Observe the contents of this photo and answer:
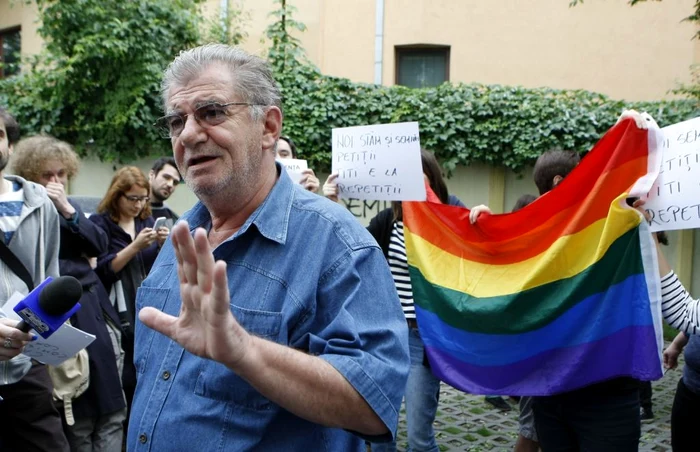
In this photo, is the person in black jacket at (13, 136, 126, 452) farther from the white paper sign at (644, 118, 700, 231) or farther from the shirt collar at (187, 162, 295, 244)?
the white paper sign at (644, 118, 700, 231)

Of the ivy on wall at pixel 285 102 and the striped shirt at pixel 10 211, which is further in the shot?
the ivy on wall at pixel 285 102

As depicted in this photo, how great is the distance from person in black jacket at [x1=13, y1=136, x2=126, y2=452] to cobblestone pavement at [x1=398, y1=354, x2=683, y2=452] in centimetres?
235

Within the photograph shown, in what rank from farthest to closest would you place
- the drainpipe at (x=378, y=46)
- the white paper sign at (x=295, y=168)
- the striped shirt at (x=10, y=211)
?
the drainpipe at (x=378, y=46)
the white paper sign at (x=295, y=168)
the striped shirt at (x=10, y=211)

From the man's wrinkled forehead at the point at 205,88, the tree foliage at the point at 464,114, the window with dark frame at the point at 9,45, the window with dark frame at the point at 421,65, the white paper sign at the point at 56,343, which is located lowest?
the white paper sign at the point at 56,343

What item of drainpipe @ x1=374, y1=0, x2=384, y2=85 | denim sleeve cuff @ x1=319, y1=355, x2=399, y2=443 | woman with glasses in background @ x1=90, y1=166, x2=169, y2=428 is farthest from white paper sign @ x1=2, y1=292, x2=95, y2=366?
drainpipe @ x1=374, y1=0, x2=384, y2=85

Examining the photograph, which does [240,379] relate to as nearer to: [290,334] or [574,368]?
[290,334]

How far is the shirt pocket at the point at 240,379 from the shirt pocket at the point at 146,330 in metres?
0.31

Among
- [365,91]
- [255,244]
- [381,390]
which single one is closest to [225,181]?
[255,244]

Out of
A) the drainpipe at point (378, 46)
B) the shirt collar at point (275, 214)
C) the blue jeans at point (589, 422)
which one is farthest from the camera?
the drainpipe at point (378, 46)

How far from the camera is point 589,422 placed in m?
3.15

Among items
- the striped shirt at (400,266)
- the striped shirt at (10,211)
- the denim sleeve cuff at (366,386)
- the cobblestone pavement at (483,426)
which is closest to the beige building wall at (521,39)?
the cobblestone pavement at (483,426)

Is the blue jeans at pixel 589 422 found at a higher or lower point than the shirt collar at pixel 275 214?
lower

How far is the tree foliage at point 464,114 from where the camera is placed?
10273mm

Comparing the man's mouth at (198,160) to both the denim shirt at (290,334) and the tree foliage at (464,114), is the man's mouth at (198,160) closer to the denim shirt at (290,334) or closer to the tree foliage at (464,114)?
the denim shirt at (290,334)
